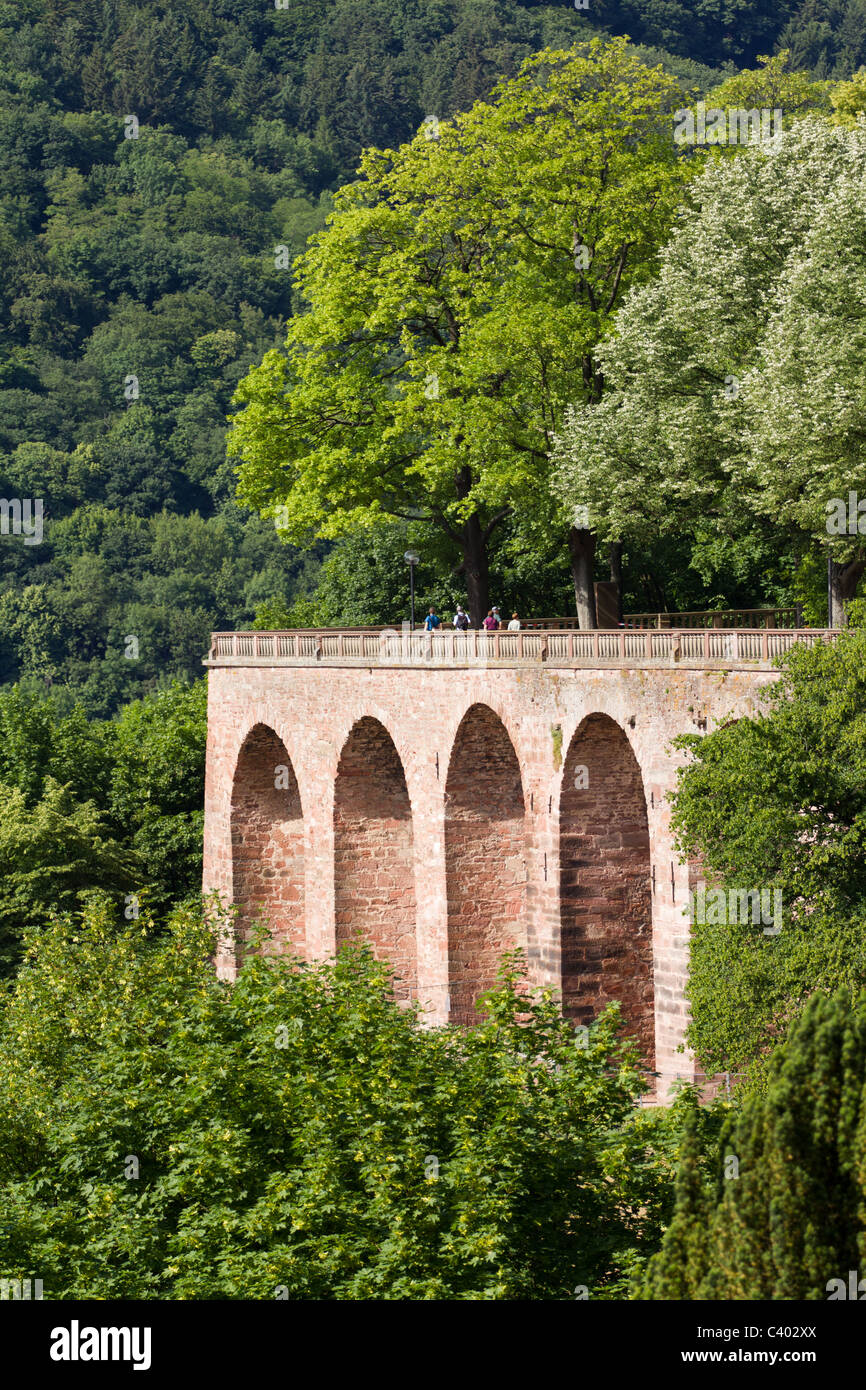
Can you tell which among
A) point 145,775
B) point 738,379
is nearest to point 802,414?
point 738,379

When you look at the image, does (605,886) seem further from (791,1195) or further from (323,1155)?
(791,1195)

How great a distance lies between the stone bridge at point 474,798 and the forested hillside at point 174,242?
11.5 meters

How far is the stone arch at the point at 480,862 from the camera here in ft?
132

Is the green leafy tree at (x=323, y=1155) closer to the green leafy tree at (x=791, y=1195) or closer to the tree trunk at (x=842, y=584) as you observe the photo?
the green leafy tree at (x=791, y=1195)

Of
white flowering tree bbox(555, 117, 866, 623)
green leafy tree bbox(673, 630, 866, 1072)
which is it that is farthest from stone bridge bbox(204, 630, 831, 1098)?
white flowering tree bbox(555, 117, 866, 623)

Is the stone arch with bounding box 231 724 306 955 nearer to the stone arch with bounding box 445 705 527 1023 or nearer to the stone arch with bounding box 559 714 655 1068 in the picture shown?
the stone arch with bounding box 445 705 527 1023

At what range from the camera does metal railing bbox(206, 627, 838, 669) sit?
29.3 m

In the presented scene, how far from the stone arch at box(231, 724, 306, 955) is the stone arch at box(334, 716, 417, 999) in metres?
5.91

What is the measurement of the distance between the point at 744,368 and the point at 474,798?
10.4 meters

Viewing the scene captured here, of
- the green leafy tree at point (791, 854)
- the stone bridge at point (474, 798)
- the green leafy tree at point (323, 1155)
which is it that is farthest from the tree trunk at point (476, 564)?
the green leafy tree at point (791, 854)

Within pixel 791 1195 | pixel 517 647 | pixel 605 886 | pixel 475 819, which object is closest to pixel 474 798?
pixel 475 819

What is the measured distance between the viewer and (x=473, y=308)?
47.3m

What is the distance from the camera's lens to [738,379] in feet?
127
